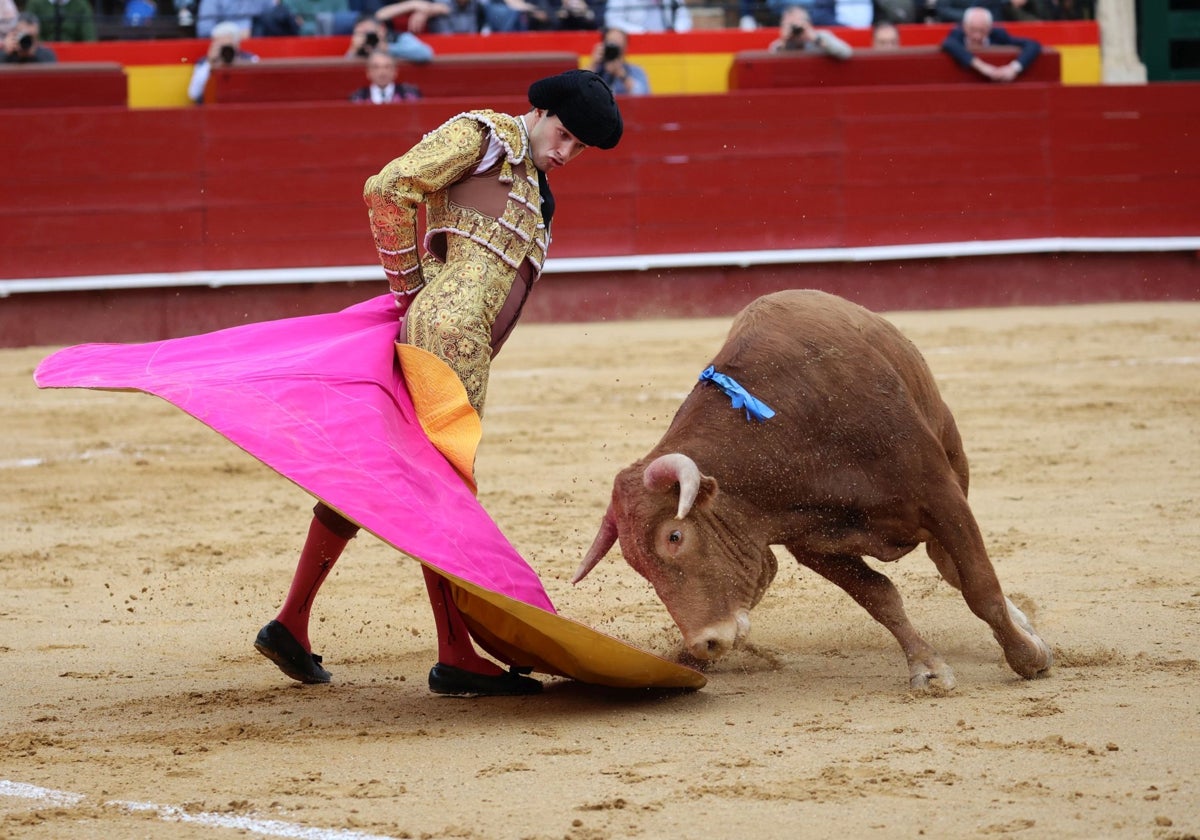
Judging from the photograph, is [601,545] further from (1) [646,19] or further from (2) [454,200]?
(1) [646,19]

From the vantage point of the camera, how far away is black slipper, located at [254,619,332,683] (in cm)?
327

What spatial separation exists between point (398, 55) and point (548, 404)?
10.9 ft

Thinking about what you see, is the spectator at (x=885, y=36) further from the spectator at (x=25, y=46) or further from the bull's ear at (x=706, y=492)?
the bull's ear at (x=706, y=492)

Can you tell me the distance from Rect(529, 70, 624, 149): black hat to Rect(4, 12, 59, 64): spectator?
6.78 meters

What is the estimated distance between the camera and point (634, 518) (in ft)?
9.82

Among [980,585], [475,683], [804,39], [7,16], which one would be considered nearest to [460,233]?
[475,683]

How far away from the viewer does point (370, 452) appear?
2953mm

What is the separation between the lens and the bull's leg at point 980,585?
310 centimetres

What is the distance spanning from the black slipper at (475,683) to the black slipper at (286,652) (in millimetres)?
262

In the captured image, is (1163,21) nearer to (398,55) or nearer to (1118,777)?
(398,55)

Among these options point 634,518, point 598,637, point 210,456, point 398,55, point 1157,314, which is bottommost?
point 1157,314

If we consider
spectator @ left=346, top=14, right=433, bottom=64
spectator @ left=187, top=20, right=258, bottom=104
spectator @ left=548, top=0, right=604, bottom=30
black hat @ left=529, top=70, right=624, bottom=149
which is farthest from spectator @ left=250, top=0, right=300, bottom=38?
black hat @ left=529, top=70, right=624, bottom=149

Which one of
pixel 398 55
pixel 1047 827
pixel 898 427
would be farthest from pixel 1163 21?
pixel 1047 827

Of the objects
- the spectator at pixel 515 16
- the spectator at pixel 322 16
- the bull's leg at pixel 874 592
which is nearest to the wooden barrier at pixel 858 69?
the spectator at pixel 515 16
